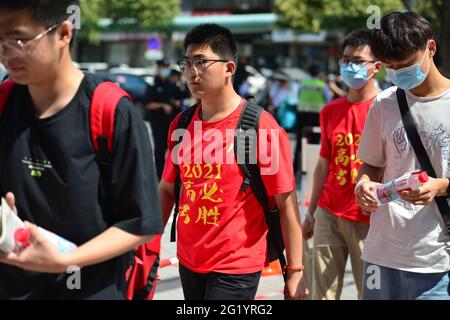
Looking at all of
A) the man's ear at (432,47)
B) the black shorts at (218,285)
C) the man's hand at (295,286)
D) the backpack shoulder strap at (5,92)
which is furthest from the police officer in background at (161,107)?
the backpack shoulder strap at (5,92)

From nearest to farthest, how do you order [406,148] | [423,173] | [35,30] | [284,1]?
[35,30] → [423,173] → [406,148] → [284,1]

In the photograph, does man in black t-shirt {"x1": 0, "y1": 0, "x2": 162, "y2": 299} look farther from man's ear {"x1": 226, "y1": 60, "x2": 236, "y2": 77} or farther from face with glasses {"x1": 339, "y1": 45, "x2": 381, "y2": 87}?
face with glasses {"x1": 339, "y1": 45, "x2": 381, "y2": 87}

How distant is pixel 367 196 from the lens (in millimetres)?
3564

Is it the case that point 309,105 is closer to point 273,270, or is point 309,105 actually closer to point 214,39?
point 273,270

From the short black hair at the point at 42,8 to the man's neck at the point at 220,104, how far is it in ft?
5.00

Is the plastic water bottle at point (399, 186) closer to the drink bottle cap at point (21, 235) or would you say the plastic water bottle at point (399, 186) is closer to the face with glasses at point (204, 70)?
the face with glasses at point (204, 70)

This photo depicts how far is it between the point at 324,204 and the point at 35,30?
10.3 ft

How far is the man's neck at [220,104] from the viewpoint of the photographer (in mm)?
3875

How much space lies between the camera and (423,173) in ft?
10.9

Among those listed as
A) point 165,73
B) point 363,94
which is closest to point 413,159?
point 363,94

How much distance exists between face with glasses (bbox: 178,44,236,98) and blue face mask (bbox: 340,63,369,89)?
1347 mm

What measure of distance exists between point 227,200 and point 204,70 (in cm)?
67
